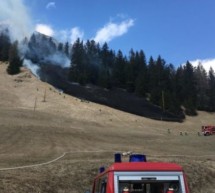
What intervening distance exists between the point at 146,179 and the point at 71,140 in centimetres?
5428

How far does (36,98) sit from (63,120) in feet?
83.6

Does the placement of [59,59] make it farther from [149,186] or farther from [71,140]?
[149,186]

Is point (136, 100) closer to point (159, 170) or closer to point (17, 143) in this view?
point (17, 143)

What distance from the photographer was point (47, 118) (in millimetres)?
92875

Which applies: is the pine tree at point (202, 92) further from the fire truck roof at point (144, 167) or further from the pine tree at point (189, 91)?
the fire truck roof at point (144, 167)

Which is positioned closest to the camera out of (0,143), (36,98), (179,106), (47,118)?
(0,143)

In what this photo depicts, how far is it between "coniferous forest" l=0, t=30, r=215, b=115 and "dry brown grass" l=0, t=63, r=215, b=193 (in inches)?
294

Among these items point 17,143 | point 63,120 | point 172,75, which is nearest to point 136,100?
point 172,75

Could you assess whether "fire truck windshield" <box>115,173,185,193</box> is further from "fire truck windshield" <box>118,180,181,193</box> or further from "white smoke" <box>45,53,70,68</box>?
"white smoke" <box>45,53,70,68</box>

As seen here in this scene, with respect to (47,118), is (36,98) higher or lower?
higher

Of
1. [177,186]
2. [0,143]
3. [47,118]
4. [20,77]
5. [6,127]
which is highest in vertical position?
[20,77]

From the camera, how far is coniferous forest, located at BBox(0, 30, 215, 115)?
152250 mm

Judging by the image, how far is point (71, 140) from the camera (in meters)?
64.1

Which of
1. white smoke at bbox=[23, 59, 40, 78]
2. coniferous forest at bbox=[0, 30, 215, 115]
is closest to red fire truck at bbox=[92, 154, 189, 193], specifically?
coniferous forest at bbox=[0, 30, 215, 115]
